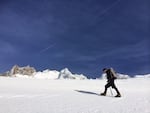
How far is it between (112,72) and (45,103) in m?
4.27

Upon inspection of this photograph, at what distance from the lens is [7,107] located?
10516mm

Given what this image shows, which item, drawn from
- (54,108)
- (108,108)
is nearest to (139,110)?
(108,108)

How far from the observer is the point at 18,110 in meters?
9.80

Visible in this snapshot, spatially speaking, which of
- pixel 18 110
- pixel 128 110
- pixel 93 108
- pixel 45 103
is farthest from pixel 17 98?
pixel 128 110

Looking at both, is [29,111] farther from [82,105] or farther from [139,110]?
[139,110]

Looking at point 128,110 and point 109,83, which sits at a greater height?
point 109,83

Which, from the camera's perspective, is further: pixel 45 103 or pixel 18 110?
pixel 45 103

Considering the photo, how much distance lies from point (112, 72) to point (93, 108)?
4.56m

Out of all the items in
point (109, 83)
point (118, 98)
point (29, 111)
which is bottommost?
point (29, 111)

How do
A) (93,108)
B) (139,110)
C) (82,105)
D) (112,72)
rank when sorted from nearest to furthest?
1. (139,110)
2. (93,108)
3. (82,105)
4. (112,72)

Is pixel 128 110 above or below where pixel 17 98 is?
below

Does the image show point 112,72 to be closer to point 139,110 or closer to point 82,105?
point 82,105

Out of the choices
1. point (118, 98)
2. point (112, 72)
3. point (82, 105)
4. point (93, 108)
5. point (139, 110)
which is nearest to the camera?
point (139, 110)

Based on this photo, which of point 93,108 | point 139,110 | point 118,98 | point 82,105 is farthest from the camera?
point 118,98
